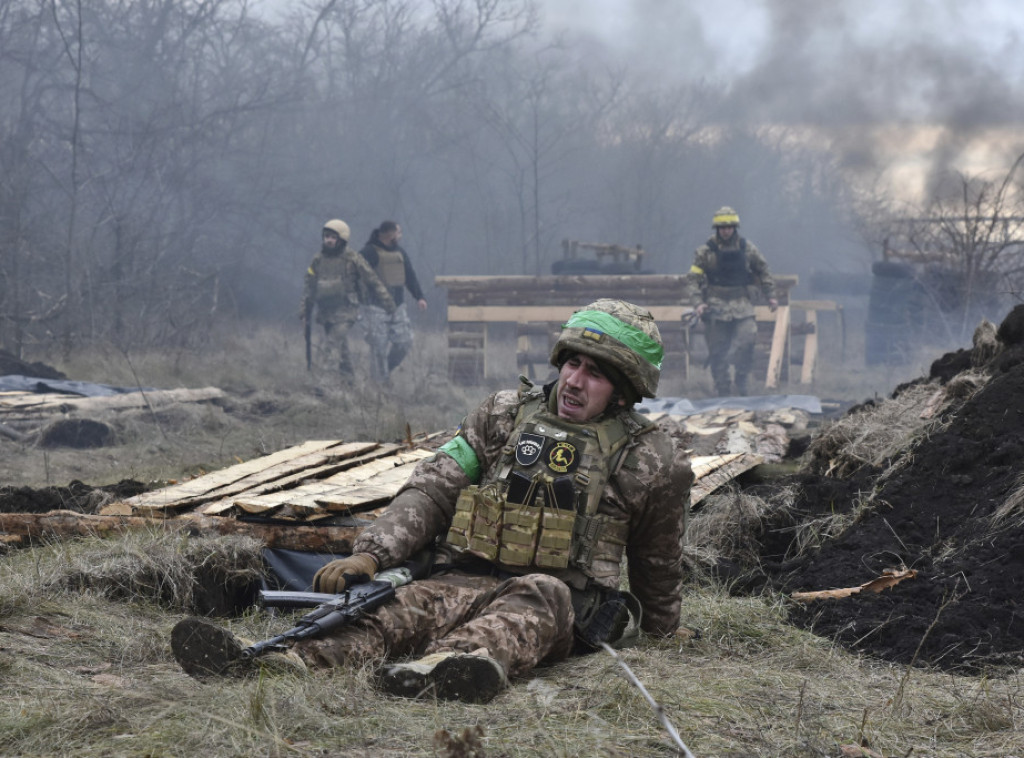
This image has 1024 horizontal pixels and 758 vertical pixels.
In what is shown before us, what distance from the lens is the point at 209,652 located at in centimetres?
310

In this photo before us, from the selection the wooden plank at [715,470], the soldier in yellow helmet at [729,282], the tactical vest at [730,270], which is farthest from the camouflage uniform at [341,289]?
the wooden plank at [715,470]

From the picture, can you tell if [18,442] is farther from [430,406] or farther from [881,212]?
[881,212]

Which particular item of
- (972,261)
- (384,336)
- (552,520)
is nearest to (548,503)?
(552,520)

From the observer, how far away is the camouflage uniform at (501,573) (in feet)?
11.4

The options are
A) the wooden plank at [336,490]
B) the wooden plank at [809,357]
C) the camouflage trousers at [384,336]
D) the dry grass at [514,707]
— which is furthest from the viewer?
the wooden plank at [809,357]

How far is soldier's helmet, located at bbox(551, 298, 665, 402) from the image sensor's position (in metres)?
4.04

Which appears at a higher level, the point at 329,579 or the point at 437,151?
the point at 437,151

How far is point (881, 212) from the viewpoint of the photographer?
34.1 metres

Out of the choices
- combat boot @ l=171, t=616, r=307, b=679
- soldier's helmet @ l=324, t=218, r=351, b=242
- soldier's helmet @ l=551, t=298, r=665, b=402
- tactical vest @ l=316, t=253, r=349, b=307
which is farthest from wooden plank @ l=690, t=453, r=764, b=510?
soldier's helmet @ l=324, t=218, r=351, b=242

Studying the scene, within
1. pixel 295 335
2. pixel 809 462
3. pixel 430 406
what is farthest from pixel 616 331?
pixel 295 335

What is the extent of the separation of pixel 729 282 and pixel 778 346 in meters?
4.13

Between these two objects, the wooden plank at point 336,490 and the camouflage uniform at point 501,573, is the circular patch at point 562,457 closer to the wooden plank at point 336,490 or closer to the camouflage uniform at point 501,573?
the camouflage uniform at point 501,573

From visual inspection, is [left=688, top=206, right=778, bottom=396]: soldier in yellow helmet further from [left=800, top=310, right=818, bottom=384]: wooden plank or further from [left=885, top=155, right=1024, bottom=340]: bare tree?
[left=800, top=310, right=818, bottom=384]: wooden plank

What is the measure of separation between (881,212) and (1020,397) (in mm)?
29733
